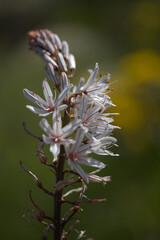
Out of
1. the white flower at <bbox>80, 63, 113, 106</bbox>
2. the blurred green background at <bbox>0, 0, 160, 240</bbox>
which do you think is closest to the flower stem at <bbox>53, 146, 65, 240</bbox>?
the white flower at <bbox>80, 63, 113, 106</bbox>

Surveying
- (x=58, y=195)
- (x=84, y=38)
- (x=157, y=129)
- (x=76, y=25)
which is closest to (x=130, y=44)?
(x=84, y=38)

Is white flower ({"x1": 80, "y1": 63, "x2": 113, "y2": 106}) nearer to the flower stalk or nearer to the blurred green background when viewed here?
the flower stalk

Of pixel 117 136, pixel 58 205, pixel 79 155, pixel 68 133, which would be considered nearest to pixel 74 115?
pixel 68 133

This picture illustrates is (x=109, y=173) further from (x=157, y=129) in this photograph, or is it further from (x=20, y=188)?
(x=20, y=188)

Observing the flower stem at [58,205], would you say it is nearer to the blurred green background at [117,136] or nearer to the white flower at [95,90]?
the white flower at [95,90]

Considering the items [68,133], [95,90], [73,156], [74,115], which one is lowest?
[73,156]

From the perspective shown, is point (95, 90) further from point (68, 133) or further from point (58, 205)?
point (58, 205)
